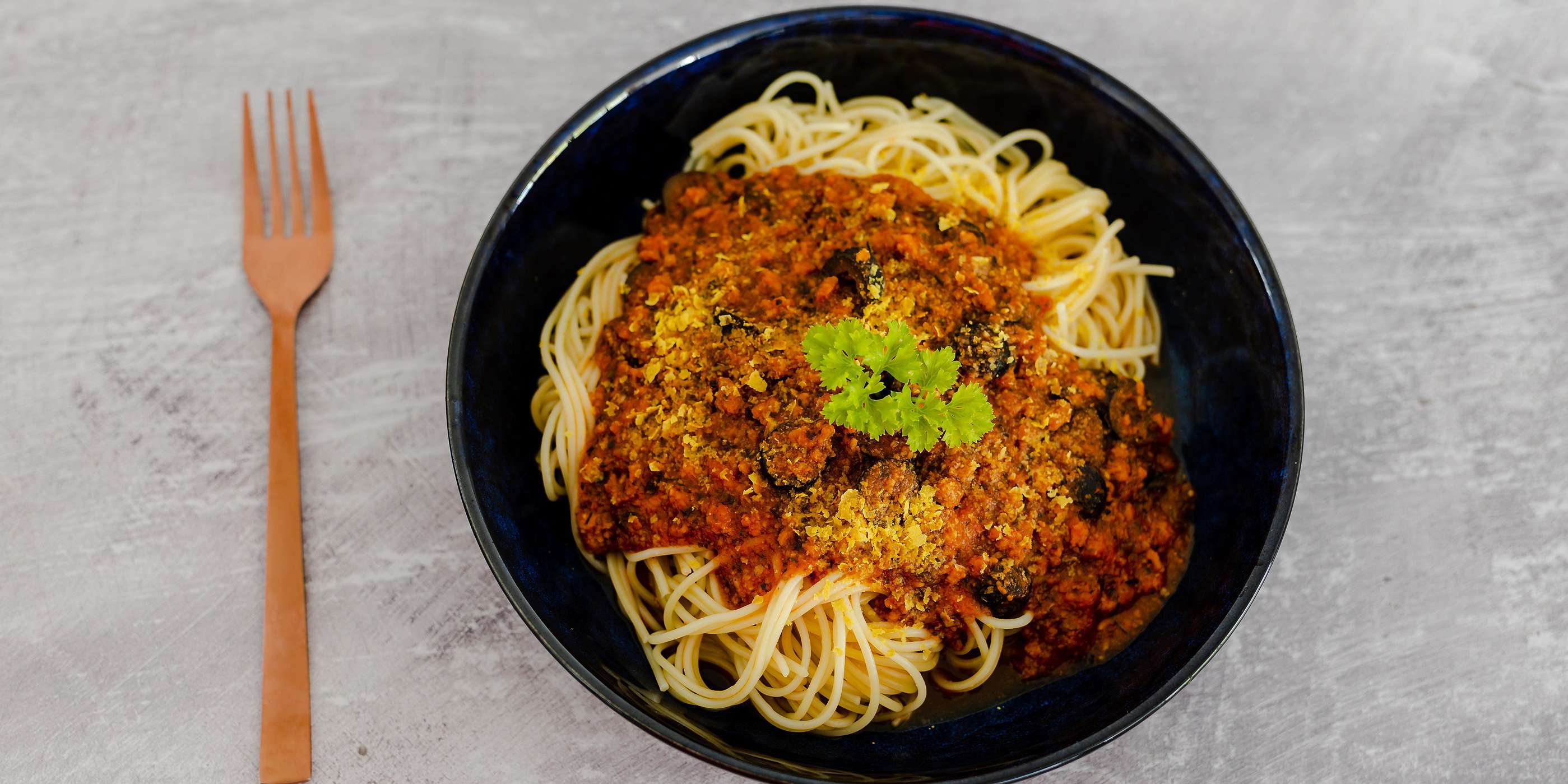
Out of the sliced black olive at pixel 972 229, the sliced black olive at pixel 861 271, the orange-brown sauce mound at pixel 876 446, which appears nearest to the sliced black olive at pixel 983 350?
the orange-brown sauce mound at pixel 876 446

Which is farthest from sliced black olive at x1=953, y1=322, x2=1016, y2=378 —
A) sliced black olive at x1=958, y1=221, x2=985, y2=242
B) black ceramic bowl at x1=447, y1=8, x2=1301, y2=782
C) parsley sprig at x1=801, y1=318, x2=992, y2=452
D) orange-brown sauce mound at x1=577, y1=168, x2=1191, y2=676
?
black ceramic bowl at x1=447, y1=8, x2=1301, y2=782

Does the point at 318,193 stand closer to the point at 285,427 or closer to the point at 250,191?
the point at 250,191

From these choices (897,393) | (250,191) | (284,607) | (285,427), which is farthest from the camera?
(250,191)

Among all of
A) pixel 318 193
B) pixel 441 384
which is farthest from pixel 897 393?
pixel 318 193

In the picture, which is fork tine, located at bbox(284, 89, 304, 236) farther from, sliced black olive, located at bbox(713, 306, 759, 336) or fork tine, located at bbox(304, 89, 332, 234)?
sliced black olive, located at bbox(713, 306, 759, 336)

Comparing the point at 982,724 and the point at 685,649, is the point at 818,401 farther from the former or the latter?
the point at 982,724

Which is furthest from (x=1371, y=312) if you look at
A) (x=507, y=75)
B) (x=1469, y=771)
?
(x=507, y=75)
